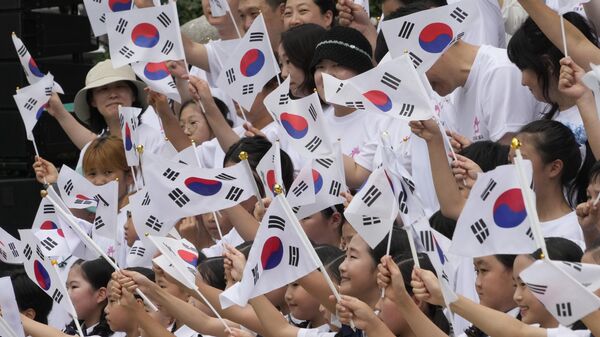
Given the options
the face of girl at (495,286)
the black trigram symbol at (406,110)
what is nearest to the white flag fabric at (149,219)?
the black trigram symbol at (406,110)

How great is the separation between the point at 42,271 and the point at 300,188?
1.46 metres

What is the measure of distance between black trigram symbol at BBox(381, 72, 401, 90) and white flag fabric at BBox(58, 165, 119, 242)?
1.78 metres

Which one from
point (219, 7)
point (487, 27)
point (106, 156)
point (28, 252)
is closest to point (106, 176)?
point (106, 156)

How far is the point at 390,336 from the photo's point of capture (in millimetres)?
5293

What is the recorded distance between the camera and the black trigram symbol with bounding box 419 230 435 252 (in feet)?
17.2

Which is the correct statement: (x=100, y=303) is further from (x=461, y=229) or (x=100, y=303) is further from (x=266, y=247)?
Answer: (x=461, y=229)

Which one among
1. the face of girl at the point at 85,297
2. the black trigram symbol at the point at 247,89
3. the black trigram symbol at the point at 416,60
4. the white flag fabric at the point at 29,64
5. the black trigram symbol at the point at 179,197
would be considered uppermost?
the black trigram symbol at the point at 416,60

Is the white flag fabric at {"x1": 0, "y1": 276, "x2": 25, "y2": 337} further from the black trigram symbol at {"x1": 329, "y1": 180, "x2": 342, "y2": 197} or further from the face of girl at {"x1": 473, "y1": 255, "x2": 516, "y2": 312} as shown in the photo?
the face of girl at {"x1": 473, "y1": 255, "x2": 516, "y2": 312}

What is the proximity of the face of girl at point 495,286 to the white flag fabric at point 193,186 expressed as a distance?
1.45 metres

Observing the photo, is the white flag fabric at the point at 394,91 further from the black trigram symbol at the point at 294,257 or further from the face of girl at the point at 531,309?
the face of girl at the point at 531,309

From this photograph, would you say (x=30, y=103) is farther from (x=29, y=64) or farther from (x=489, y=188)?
(x=489, y=188)

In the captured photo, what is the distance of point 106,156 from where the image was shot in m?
8.35

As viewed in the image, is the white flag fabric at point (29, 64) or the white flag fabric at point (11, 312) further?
the white flag fabric at point (29, 64)

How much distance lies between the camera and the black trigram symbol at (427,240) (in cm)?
525
